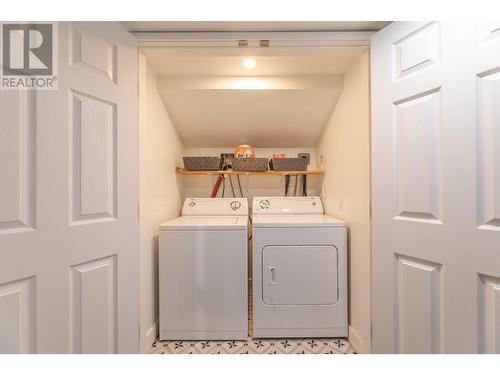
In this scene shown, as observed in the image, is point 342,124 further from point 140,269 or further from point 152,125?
point 140,269

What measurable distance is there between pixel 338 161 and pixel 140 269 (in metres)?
1.66

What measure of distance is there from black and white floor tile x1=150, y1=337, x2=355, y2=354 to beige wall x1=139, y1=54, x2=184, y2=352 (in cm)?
17

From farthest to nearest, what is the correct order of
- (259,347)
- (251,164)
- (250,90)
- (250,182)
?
(250,182) → (251,164) → (250,90) → (259,347)

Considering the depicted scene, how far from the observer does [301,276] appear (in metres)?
1.63

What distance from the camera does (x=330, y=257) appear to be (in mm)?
1631

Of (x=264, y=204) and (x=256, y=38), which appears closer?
(x=256, y=38)

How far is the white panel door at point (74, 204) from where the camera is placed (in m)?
0.90

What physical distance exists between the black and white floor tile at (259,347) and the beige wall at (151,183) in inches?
6.6

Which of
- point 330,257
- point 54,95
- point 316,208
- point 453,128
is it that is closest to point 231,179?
point 316,208

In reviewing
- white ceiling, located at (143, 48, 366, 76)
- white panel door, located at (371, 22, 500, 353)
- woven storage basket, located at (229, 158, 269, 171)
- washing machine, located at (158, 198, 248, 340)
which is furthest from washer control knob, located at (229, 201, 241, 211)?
white panel door, located at (371, 22, 500, 353)

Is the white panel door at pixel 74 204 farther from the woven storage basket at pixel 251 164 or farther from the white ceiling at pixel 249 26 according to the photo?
the woven storage basket at pixel 251 164

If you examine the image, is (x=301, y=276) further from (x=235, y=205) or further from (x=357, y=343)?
(x=235, y=205)

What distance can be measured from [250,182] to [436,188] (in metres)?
1.65

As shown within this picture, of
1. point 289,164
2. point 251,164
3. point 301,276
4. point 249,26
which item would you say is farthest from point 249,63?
point 301,276
